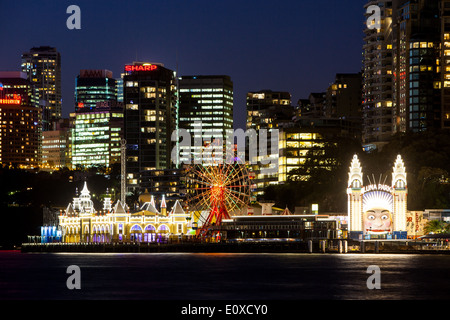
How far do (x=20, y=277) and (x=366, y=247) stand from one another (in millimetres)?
63229

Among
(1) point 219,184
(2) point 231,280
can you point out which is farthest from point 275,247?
(2) point 231,280

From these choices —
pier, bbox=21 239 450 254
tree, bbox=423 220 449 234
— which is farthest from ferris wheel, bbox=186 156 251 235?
tree, bbox=423 220 449 234

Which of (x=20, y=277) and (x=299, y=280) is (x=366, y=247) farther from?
(x=20, y=277)

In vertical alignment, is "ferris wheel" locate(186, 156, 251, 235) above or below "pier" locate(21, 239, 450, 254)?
above

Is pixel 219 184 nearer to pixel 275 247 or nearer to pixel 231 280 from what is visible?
pixel 275 247

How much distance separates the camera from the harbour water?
10000cm

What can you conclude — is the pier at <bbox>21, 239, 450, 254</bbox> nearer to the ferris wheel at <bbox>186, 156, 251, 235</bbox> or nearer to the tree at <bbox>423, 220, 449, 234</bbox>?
the tree at <bbox>423, 220, 449, 234</bbox>

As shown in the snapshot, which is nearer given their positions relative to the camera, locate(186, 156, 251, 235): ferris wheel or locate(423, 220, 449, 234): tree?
locate(186, 156, 251, 235): ferris wheel

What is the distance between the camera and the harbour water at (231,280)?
100000 millimetres

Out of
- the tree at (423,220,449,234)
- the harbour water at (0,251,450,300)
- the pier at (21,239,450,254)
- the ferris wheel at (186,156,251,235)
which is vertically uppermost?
the ferris wheel at (186,156,251,235)

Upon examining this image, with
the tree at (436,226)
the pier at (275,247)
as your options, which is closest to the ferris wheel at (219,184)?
the pier at (275,247)

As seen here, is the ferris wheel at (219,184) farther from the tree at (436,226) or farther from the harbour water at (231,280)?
the tree at (436,226)

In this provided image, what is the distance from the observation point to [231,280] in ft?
389
